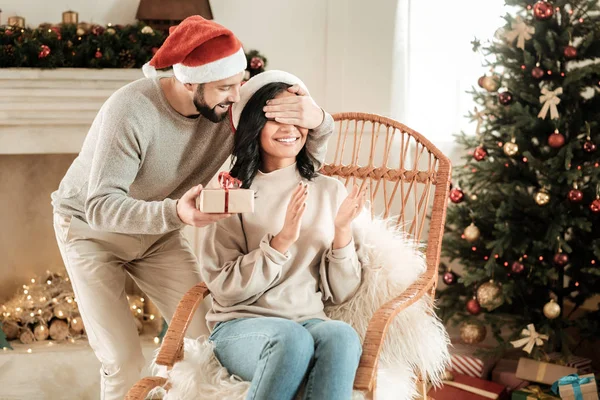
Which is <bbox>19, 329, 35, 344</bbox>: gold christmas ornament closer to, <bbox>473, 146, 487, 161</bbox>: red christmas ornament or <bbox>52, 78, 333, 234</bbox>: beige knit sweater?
<bbox>52, 78, 333, 234</bbox>: beige knit sweater

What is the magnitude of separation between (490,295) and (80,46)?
6.05 ft

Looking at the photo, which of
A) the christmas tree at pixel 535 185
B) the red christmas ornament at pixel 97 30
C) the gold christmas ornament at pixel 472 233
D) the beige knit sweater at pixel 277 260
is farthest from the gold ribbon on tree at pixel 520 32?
the red christmas ornament at pixel 97 30

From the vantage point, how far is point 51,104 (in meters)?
3.00

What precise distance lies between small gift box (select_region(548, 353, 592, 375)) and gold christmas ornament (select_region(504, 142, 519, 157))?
0.83 metres

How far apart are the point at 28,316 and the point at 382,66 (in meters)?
1.89

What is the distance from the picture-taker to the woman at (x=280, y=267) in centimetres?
163

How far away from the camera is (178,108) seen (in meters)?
1.98

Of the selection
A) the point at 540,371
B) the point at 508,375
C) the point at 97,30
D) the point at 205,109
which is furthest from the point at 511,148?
the point at 97,30

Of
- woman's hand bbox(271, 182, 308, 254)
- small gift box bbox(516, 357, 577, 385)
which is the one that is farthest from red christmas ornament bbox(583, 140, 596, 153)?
woman's hand bbox(271, 182, 308, 254)

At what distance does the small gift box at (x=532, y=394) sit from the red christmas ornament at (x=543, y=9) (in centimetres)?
139

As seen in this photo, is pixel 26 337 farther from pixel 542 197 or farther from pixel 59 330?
pixel 542 197

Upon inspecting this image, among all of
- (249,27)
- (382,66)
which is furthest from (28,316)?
(382,66)

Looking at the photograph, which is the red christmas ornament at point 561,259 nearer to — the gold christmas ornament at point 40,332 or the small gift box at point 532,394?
the small gift box at point 532,394

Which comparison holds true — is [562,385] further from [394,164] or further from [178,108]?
[178,108]
